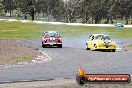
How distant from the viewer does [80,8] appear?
521 ft

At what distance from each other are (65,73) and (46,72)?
2.83ft

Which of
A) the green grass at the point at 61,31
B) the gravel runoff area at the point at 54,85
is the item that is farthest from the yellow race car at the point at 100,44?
the green grass at the point at 61,31

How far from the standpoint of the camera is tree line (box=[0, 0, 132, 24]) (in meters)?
146

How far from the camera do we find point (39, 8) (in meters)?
175

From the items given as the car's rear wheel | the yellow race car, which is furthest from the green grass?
the car's rear wheel

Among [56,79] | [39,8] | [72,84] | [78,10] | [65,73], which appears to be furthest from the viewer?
[39,8]

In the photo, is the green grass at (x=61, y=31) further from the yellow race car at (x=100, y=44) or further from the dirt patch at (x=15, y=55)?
the dirt patch at (x=15, y=55)

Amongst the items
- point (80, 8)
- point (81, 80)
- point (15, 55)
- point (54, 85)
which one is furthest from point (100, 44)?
point (80, 8)

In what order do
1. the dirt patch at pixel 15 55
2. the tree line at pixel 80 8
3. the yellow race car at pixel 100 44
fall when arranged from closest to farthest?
1. the dirt patch at pixel 15 55
2. the yellow race car at pixel 100 44
3. the tree line at pixel 80 8

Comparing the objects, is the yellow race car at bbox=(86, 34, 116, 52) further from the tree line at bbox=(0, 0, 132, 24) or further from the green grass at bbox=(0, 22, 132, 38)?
the tree line at bbox=(0, 0, 132, 24)

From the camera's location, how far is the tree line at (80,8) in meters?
146

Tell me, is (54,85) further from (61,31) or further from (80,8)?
(80,8)

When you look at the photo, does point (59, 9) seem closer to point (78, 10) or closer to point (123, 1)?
point (78, 10)

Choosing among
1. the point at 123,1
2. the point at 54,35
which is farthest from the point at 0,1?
the point at 54,35
